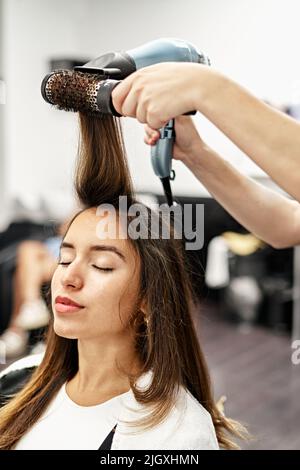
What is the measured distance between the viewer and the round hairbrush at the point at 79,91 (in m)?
0.76

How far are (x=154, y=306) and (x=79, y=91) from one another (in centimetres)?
31

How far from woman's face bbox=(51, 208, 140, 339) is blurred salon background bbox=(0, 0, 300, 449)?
91 mm

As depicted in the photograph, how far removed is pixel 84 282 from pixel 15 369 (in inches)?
11.9

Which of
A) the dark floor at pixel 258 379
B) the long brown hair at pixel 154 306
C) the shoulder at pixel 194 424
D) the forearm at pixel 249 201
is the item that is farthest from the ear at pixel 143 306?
the dark floor at pixel 258 379

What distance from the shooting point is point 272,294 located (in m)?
3.36

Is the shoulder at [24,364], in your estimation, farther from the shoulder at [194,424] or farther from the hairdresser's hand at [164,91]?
the hairdresser's hand at [164,91]

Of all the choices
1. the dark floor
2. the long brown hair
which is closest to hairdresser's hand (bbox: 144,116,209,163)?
the long brown hair

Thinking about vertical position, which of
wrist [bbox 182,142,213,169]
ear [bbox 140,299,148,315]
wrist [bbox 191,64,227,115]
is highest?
wrist [bbox 191,64,227,115]

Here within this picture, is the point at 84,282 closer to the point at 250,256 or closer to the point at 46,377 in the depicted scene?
the point at 46,377

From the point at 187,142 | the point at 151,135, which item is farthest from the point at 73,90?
the point at 187,142

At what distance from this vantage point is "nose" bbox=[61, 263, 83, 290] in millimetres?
859

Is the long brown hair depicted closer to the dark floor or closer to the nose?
the nose
